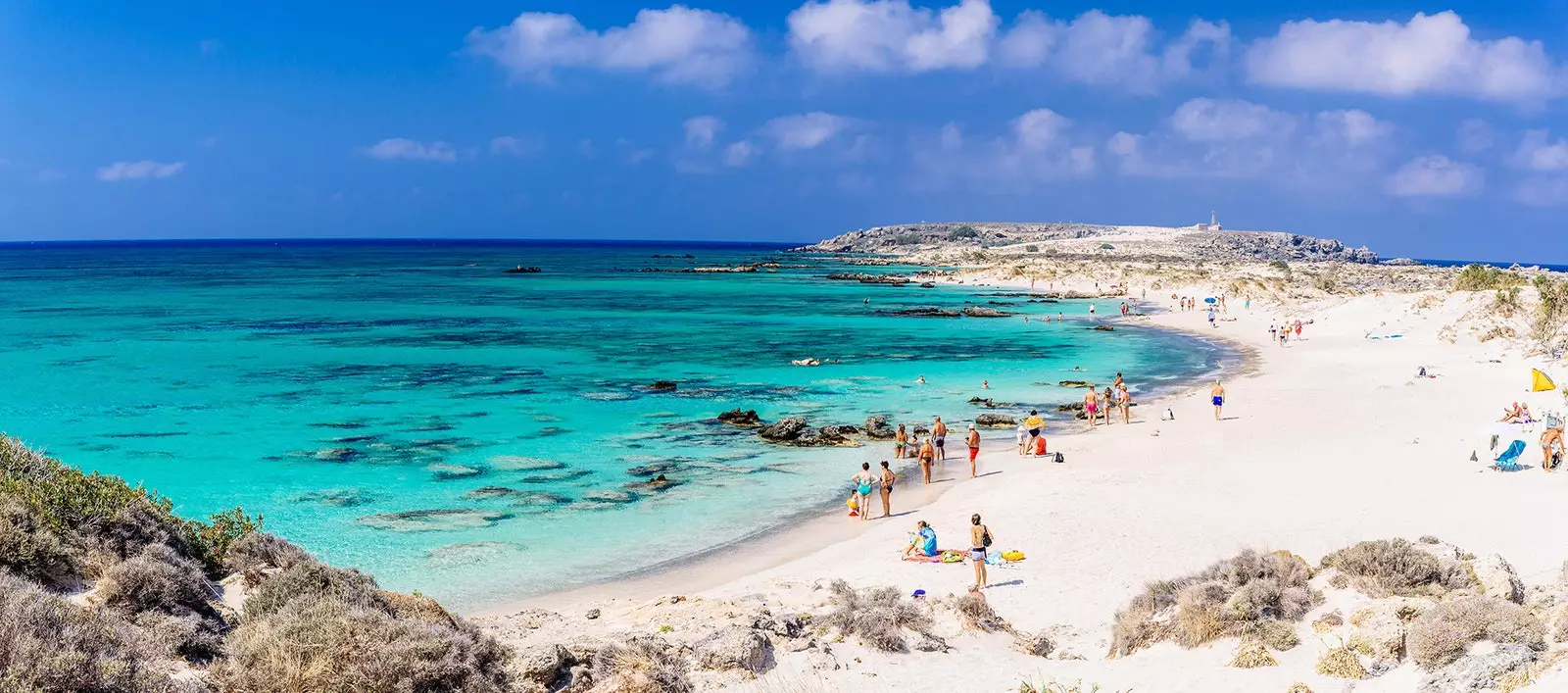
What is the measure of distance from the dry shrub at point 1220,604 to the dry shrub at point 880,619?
2084 millimetres

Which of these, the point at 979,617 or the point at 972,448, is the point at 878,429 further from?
the point at 979,617

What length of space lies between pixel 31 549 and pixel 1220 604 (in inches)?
422

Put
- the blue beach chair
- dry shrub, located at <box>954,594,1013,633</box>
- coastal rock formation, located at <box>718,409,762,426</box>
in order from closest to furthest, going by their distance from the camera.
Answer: dry shrub, located at <box>954,594,1013,633</box>
the blue beach chair
coastal rock formation, located at <box>718,409,762,426</box>

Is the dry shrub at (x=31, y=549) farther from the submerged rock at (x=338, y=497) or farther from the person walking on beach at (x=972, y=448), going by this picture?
the person walking on beach at (x=972, y=448)

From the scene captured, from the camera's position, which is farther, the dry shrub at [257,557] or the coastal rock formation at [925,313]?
the coastal rock formation at [925,313]

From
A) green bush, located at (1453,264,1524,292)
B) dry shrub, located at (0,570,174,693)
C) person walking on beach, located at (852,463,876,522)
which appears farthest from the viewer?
green bush, located at (1453,264,1524,292)

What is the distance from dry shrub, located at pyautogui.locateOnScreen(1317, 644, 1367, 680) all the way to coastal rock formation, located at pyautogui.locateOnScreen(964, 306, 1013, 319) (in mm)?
51612

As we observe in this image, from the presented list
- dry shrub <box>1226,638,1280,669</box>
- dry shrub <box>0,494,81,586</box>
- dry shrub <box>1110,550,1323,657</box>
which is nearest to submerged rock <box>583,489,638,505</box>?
dry shrub <box>1110,550,1323,657</box>

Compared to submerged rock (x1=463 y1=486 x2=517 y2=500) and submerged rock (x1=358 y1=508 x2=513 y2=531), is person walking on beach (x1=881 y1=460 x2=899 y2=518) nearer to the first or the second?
submerged rock (x1=358 y1=508 x2=513 y2=531)

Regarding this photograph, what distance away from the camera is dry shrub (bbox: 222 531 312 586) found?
952cm

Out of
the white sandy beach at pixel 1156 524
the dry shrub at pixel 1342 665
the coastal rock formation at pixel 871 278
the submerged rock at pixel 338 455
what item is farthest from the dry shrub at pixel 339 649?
the coastal rock formation at pixel 871 278

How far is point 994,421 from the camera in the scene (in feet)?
85.4

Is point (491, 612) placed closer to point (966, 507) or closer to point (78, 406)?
point (966, 507)

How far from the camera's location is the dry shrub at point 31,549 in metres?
7.54
